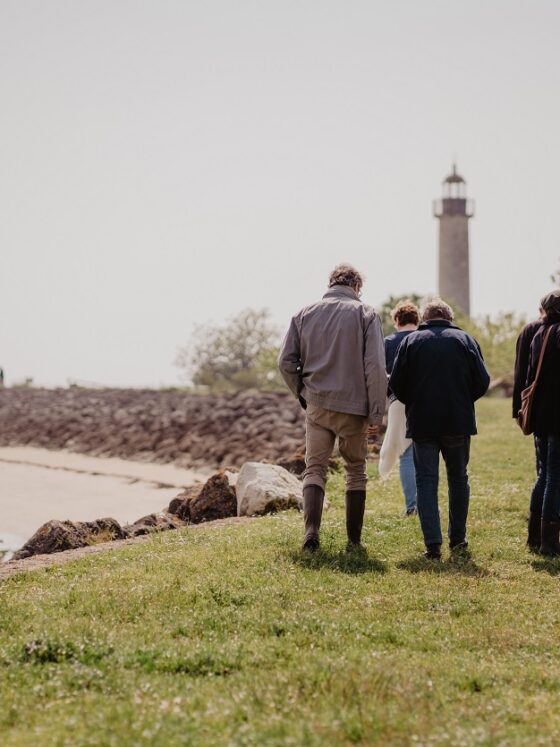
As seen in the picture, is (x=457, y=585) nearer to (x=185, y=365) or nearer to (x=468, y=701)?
(x=468, y=701)

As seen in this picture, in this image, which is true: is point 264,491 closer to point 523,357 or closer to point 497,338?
point 523,357

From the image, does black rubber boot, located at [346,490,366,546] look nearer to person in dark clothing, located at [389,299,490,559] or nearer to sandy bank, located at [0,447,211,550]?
person in dark clothing, located at [389,299,490,559]

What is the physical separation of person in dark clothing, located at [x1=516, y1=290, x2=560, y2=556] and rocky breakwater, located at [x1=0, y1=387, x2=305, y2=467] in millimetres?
11950

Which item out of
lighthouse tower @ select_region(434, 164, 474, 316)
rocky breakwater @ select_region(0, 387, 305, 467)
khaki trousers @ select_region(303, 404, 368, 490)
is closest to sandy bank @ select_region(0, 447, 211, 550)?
rocky breakwater @ select_region(0, 387, 305, 467)

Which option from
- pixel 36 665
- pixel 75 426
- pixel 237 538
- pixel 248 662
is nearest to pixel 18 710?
pixel 36 665

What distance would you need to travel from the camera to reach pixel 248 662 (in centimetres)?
592

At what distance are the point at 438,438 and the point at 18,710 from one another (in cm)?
501

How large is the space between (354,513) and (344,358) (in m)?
1.52

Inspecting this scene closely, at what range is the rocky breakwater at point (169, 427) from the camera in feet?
87.7

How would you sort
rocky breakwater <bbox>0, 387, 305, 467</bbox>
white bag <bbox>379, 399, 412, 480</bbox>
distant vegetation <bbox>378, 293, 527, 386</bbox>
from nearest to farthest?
white bag <bbox>379, 399, 412, 480</bbox> → rocky breakwater <bbox>0, 387, 305, 467</bbox> → distant vegetation <bbox>378, 293, 527, 386</bbox>

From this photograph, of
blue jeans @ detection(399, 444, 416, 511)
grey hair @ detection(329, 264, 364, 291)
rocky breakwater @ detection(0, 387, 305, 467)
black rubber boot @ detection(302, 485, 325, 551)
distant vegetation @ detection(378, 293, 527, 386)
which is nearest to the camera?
black rubber boot @ detection(302, 485, 325, 551)

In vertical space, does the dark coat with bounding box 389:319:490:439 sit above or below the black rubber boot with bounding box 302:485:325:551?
above

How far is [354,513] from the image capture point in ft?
30.4

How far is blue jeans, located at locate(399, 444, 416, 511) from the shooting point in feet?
37.6
